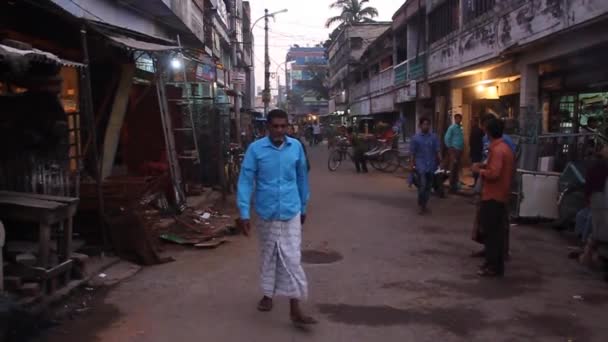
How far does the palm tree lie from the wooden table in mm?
47649

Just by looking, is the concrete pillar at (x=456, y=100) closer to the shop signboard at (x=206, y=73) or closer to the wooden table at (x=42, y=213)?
the shop signboard at (x=206, y=73)

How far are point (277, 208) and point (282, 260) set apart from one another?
439mm

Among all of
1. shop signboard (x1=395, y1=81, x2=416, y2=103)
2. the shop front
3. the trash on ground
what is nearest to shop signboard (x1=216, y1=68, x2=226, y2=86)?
shop signboard (x1=395, y1=81, x2=416, y2=103)

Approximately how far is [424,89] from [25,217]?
63.5ft

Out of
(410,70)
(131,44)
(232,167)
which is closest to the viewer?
(131,44)

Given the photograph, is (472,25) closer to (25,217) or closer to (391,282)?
(391,282)

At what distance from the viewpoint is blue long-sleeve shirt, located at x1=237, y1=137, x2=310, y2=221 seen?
16.8 feet

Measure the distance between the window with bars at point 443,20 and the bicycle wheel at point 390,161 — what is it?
4400 mm

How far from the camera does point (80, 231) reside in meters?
7.54

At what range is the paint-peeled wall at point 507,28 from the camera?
432 inches

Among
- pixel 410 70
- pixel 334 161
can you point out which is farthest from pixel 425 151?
pixel 410 70

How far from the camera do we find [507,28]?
568 inches

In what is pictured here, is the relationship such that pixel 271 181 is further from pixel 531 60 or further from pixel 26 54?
pixel 531 60

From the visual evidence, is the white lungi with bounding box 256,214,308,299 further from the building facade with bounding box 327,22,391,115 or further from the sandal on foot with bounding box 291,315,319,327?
the building facade with bounding box 327,22,391,115
